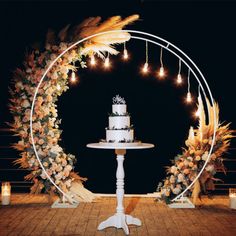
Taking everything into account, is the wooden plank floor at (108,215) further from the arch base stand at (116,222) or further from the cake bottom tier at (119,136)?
the cake bottom tier at (119,136)

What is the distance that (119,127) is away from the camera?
237 inches

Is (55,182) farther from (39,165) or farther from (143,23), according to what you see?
(143,23)

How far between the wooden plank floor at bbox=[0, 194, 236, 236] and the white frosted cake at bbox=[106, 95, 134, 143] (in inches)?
36.0

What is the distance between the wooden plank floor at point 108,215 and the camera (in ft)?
19.5

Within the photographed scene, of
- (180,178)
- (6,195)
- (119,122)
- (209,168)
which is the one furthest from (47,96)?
(209,168)

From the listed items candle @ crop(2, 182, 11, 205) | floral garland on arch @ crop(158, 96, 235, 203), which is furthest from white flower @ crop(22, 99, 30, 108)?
floral garland on arch @ crop(158, 96, 235, 203)

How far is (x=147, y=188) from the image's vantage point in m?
9.23

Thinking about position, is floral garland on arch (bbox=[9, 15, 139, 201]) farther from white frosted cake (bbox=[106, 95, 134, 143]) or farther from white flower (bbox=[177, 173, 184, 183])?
white frosted cake (bbox=[106, 95, 134, 143])

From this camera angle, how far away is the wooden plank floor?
5930 millimetres

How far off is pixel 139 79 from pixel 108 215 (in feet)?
9.33

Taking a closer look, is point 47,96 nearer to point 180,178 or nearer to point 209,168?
point 180,178

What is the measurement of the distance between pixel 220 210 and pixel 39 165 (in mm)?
2264

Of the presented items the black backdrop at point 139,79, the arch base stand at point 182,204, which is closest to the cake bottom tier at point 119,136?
the arch base stand at point 182,204

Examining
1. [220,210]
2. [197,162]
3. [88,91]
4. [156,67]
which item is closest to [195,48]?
[156,67]
